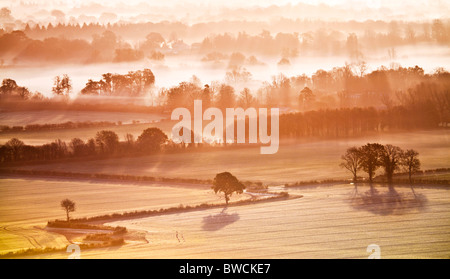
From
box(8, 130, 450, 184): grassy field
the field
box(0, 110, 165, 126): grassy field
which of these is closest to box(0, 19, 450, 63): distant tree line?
box(0, 110, 165, 126): grassy field

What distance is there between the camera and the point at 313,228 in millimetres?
9859

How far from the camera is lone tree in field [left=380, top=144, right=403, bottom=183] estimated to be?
1355cm

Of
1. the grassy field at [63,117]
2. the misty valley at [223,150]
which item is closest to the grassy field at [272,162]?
the misty valley at [223,150]

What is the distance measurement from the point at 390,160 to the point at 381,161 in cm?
20

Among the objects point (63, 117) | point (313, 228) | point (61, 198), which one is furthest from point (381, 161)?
point (63, 117)

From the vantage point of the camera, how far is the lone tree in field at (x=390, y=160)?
44.4ft

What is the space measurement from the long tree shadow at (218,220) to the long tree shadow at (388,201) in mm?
2305

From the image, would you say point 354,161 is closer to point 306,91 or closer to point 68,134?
point 68,134

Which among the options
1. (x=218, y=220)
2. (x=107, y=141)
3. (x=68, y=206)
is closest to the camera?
(x=218, y=220)

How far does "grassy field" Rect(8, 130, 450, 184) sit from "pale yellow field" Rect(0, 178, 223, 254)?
133 centimetres

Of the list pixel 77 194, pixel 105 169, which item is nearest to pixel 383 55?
pixel 105 169

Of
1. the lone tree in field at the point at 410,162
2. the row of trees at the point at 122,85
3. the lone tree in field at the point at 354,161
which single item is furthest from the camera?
the row of trees at the point at 122,85

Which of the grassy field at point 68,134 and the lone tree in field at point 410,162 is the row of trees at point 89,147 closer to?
the grassy field at point 68,134
